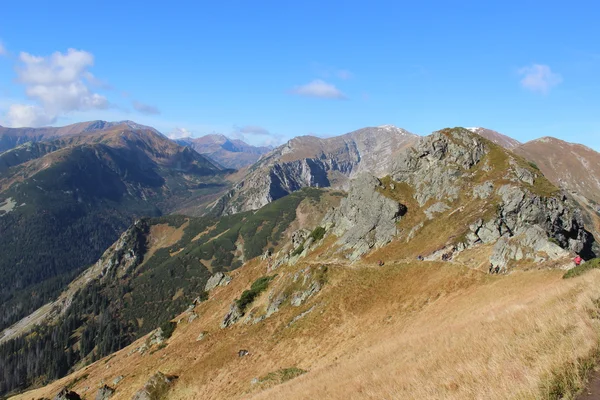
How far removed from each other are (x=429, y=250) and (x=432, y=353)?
43728mm

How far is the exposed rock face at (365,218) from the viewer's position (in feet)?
252

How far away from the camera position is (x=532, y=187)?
65.4 meters

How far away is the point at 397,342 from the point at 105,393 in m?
60.0

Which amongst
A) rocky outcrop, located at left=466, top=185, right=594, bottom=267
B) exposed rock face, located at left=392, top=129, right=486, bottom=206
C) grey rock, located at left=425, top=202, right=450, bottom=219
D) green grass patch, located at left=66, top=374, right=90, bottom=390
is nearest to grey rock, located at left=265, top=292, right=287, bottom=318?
grey rock, located at left=425, top=202, right=450, bottom=219

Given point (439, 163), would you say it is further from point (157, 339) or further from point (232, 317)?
point (157, 339)

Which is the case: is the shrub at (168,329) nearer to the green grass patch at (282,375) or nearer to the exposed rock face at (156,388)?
the exposed rock face at (156,388)

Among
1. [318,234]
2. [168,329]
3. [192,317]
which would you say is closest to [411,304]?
[318,234]

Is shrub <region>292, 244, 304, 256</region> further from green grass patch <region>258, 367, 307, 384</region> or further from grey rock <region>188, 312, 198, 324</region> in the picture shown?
green grass patch <region>258, 367, 307, 384</region>

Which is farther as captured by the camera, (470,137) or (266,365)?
(470,137)

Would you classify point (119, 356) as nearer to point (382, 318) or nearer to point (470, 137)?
point (382, 318)

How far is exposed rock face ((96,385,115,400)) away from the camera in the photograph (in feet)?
214

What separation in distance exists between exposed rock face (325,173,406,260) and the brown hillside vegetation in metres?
10.5

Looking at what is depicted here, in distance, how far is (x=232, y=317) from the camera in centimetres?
7388

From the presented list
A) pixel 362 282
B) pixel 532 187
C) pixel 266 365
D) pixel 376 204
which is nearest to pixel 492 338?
pixel 266 365
